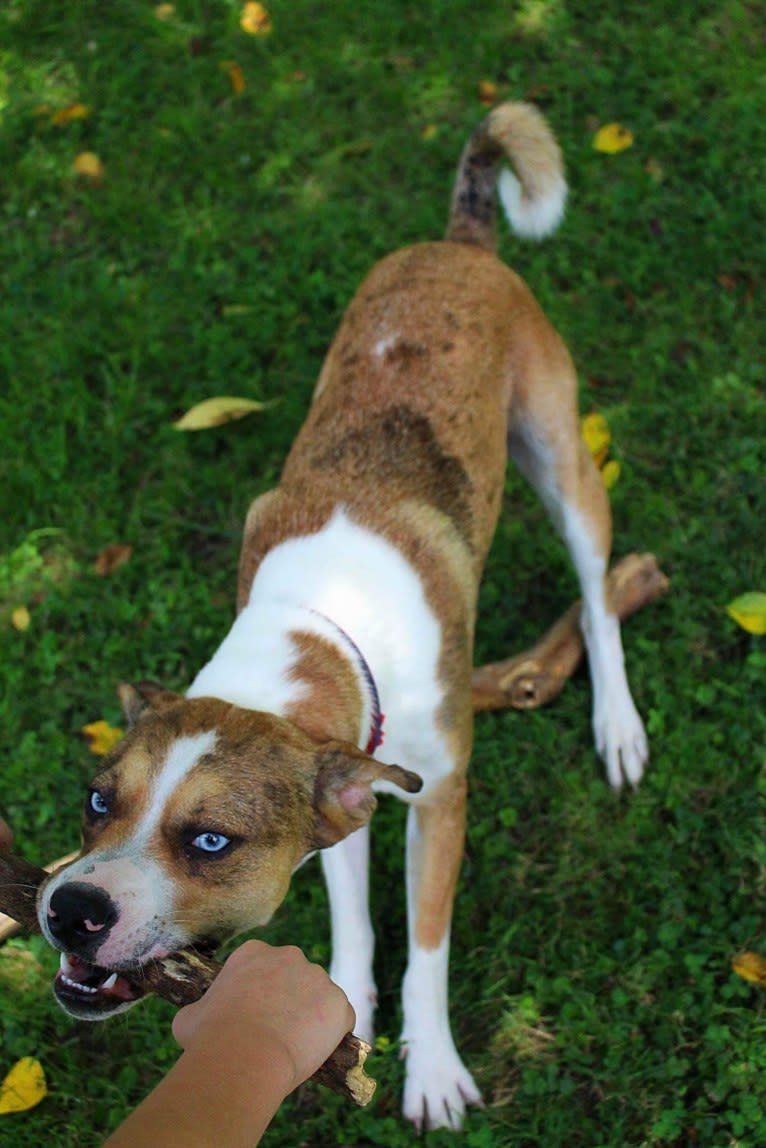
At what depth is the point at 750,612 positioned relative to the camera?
4.33m

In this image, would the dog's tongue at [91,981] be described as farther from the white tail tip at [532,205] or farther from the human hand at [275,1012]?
the white tail tip at [532,205]

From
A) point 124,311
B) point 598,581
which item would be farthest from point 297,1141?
point 124,311

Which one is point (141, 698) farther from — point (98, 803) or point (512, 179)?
point (512, 179)

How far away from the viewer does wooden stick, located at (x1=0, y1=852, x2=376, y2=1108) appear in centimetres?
226

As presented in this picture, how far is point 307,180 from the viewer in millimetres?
5914

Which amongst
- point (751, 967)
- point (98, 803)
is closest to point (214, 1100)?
point (98, 803)

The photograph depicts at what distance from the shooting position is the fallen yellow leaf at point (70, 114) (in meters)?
6.15

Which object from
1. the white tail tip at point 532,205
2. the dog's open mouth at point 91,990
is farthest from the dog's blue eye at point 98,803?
the white tail tip at point 532,205

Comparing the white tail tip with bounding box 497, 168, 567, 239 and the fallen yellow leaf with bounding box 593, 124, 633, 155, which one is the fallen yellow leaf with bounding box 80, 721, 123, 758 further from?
the fallen yellow leaf with bounding box 593, 124, 633, 155

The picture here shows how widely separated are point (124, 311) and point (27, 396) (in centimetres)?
66

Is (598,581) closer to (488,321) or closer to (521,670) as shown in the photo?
(521,670)

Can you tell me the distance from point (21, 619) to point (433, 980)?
2.30 meters

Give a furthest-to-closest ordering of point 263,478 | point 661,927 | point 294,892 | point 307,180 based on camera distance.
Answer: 1. point 307,180
2. point 263,478
3. point 294,892
4. point 661,927

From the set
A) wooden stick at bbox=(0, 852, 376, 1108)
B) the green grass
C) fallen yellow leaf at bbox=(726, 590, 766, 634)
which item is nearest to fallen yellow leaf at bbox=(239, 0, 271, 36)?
the green grass
